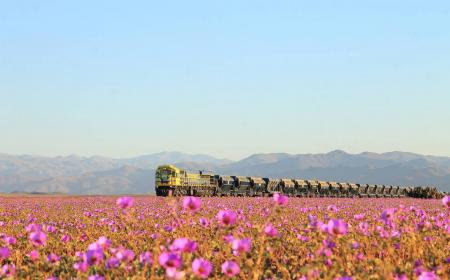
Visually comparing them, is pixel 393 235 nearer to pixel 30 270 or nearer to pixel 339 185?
pixel 30 270

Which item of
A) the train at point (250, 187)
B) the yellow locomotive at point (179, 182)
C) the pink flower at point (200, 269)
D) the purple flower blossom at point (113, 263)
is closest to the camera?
the pink flower at point (200, 269)

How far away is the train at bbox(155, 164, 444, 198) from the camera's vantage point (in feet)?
154

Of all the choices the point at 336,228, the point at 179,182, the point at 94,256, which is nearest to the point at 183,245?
the point at 94,256

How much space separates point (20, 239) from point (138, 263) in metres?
5.14

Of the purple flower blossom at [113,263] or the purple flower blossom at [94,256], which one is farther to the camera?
the purple flower blossom at [113,263]

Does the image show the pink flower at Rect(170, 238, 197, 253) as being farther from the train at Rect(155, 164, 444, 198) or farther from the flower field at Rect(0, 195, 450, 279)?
the train at Rect(155, 164, 444, 198)

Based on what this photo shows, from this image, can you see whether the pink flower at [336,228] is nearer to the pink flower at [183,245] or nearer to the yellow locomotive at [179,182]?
the pink flower at [183,245]

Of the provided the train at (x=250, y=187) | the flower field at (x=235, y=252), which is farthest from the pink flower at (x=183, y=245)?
the train at (x=250, y=187)

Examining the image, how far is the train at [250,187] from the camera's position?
47.1 m

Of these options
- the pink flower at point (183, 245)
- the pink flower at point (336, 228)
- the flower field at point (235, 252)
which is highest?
the pink flower at point (336, 228)

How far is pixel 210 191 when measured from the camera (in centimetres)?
5116

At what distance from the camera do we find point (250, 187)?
190 ft

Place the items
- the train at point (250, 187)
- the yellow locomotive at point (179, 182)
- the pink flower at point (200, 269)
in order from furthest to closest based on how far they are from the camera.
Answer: the train at point (250, 187) < the yellow locomotive at point (179, 182) < the pink flower at point (200, 269)

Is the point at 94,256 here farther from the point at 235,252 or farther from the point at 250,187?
the point at 250,187
